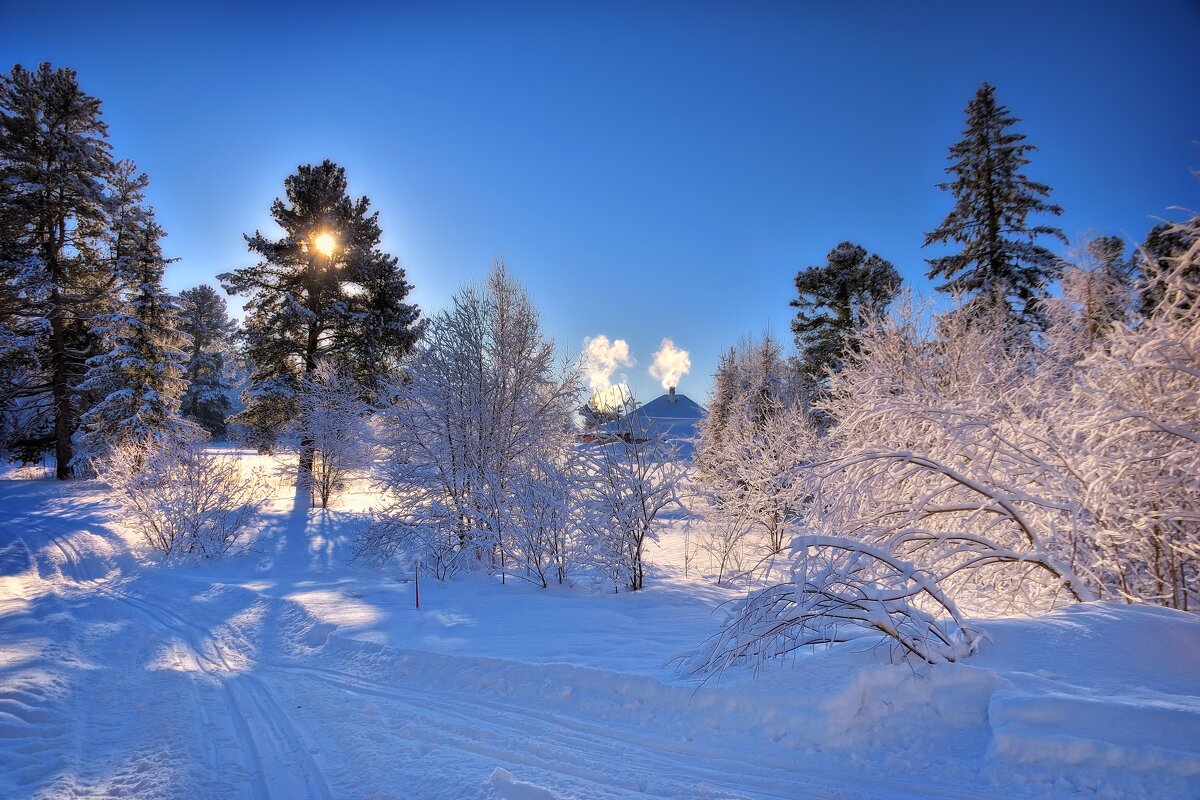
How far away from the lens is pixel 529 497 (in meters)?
10.7

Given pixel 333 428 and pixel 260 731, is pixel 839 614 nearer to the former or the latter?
pixel 260 731

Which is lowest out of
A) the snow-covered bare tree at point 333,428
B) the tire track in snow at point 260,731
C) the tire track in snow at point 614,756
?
the tire track in snow at point 260,731

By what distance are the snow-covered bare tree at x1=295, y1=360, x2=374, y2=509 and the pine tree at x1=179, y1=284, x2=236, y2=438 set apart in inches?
1060

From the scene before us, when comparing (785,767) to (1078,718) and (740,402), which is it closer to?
(1078,718)

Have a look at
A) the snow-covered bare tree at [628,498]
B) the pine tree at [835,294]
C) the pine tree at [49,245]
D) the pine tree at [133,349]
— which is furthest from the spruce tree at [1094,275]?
the pine tree at [49,245]

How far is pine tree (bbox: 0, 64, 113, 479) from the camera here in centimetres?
1967

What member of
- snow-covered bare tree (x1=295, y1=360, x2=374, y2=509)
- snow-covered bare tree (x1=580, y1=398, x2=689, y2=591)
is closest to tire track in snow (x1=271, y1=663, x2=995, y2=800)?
snow-covered bare tree (x1=580, y1=398, x2=689, y2=591)

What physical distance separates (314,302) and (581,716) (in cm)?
2188

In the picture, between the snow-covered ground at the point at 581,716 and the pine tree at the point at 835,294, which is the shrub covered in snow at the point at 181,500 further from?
the pine tree at the point at 835,294

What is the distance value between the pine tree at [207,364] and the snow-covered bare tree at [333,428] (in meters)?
26.9

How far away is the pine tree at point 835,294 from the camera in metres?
25.1

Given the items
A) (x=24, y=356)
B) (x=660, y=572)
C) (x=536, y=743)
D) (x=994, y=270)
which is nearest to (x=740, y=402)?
(x=994, y=270)

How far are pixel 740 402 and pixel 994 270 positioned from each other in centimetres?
1081

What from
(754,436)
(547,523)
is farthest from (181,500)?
(754,436)
